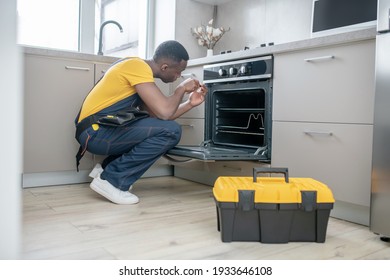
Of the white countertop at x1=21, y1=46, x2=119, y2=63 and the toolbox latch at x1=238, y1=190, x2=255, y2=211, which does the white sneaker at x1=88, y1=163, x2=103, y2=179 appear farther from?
the toolbox latch at x1=238, y1=190, x2=255, y2=211

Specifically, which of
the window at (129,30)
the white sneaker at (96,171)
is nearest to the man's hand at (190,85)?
the white sneaker at (96,171)

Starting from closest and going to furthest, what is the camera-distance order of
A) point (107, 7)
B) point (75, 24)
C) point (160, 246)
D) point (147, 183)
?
point (160, 246) → point (147, 183) → point (75, 24) → point (107, 7)

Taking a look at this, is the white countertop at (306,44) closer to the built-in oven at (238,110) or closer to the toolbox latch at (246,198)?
the built-in oven at (238,110)

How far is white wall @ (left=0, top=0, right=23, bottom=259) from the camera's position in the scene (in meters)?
0.49

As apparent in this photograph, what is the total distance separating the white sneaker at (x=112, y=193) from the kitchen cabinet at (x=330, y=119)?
883 millimetres

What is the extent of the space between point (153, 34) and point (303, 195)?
257cm

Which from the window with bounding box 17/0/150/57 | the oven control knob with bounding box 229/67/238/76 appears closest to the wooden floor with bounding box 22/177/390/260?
the oven control knob with bounding box 229/67/238/76

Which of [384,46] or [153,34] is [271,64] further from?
[153,34]

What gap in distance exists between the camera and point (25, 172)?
244cm

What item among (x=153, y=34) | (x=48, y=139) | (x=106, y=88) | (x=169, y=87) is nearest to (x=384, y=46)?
(x=106, y=88)

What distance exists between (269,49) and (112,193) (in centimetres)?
125

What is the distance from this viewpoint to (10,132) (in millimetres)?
499

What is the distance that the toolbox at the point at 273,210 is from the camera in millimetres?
1460

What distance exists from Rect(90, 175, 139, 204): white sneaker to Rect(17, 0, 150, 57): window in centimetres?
141
